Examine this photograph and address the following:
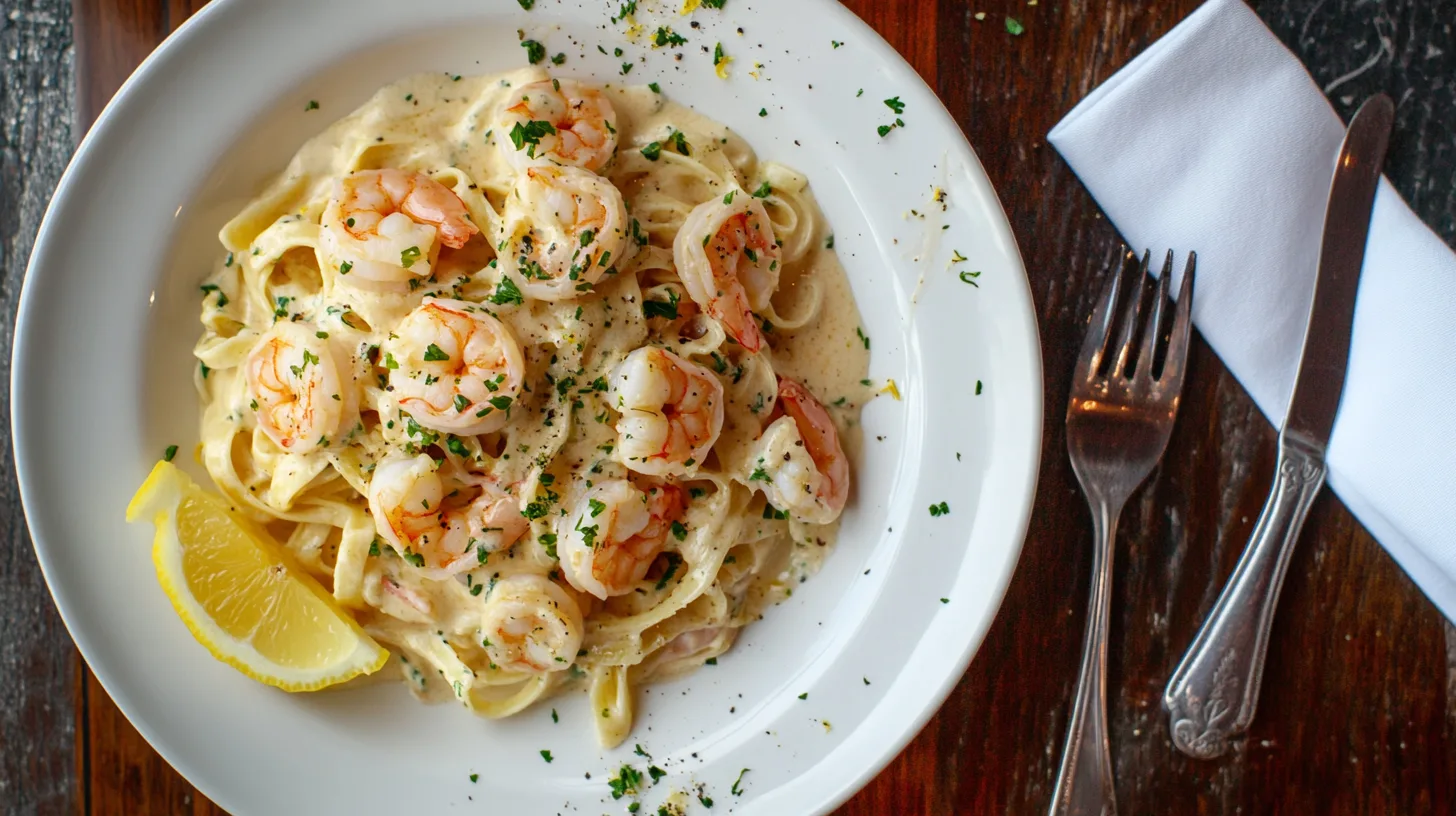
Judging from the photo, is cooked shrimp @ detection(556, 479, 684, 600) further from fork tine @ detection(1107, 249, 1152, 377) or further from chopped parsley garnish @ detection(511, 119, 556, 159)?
fork tine @ detection(1107, 249, 1152, 377)

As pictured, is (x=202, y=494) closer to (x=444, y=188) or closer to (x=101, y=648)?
(x=101, y=648)

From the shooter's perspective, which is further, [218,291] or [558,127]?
[218,291]

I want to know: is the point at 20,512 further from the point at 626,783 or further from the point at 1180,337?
the point at 1180,337

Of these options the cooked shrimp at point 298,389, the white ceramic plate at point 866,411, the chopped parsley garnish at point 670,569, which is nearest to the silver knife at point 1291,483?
the white ceramic plate at point 866,411

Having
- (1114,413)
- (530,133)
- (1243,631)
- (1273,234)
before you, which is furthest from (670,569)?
(1273,234)

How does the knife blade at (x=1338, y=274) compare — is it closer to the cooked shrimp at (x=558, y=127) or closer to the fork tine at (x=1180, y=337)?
the fork tine at (x=1180, y=337)
